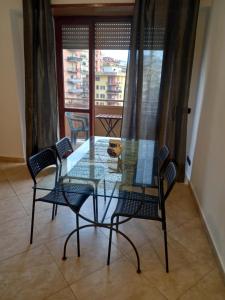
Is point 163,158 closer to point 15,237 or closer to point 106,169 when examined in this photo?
point 106,169

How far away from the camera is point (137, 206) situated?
178 cm

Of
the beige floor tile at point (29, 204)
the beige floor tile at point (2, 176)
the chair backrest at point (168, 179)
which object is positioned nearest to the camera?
the chair backrest at point (168, 179)

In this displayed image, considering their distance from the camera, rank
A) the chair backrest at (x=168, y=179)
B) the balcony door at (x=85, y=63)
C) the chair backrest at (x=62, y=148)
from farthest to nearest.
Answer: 1. the balcony door at (x=85, y=63)
2. the chair backrest at (x=62, y=148)
3. the chair backrest at (x=168, y=179)

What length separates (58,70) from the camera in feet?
11.6

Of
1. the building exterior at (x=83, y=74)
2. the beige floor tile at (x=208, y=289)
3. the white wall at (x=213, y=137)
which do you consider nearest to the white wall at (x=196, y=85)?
the white wall at (x=213, y=137)

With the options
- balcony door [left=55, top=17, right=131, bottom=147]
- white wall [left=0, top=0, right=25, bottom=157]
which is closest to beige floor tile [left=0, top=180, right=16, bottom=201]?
white wall [left=0, top=0, right=25, bottom=157]

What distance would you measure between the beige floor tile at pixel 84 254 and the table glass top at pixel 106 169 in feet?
1.64

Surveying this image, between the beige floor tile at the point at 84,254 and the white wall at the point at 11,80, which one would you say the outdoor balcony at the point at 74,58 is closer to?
the white wall at the point at 11,80

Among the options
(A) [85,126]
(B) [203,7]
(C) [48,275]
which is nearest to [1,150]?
(A) [85,126]

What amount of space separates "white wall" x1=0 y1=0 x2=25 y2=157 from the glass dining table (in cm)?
150

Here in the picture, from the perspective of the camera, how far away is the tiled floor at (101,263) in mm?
1539

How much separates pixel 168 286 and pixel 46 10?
123 inches

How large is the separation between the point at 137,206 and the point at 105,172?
1.21 ft

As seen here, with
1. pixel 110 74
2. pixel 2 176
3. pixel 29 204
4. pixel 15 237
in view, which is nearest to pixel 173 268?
pixel 15 237
